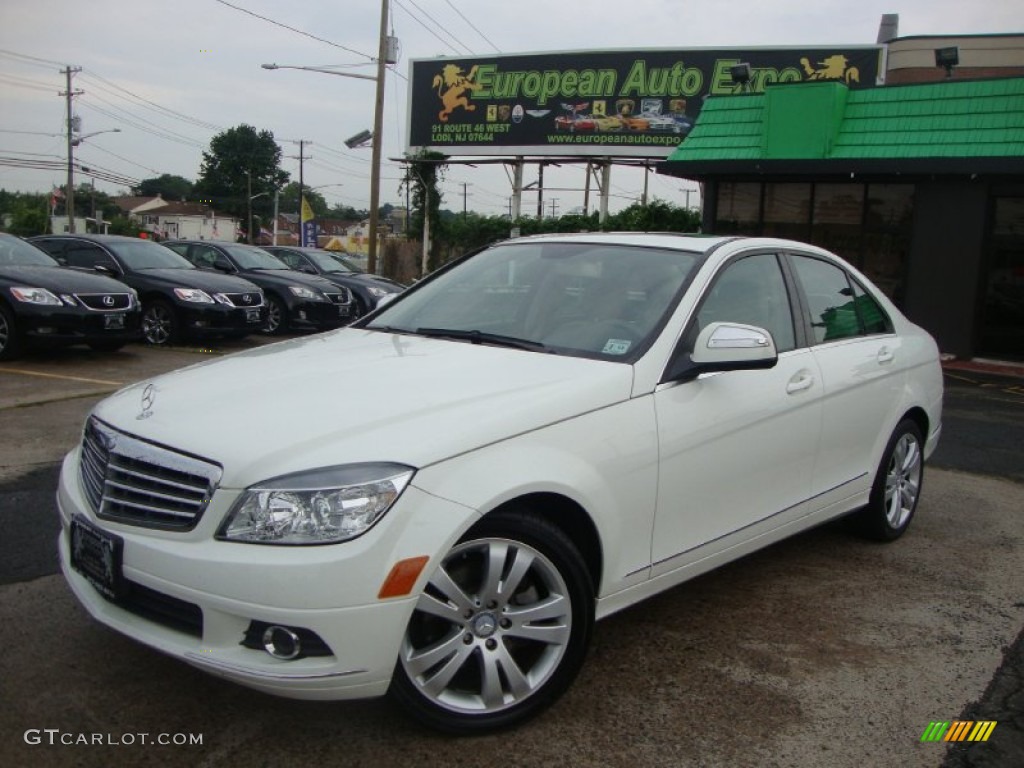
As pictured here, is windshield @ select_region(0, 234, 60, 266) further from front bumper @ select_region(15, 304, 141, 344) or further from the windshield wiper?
the windshield wiper

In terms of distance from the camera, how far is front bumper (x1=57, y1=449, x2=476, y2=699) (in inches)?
99.2

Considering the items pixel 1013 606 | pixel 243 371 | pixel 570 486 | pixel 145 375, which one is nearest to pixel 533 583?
pixel 570 486

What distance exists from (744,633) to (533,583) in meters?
1.29

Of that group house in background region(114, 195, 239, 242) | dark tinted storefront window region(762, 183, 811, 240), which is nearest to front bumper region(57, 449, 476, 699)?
dark tinted storefront window region(762, 183, 811, 240)

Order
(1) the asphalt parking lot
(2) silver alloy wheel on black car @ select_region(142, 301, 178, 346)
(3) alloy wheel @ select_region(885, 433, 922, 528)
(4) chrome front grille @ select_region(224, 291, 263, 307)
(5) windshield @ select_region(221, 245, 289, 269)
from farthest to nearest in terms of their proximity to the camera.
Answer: (5) windshield @ select_region(221, 245, 289, 269)
(4) chrome front grille @ select_region(224, 291, 263, 307)
(2) silver alloy wheel on black car @ select_region(142, 301, 178, 346)
(3) alloy wheel @ select_region(885, 433, 922, 528)
(1) the asphalt parking lot

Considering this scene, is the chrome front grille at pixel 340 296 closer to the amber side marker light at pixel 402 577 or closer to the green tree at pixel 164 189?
the amber side marker light at pixel 402 577

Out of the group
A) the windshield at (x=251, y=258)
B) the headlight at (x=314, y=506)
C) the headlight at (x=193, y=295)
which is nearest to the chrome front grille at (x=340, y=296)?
the windshield at (x=251, y=258)

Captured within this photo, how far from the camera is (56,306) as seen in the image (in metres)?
10.2

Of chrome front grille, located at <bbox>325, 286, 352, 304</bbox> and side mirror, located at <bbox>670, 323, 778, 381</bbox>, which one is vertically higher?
side mirror, located at <bbox>670, 323, 778, 381</bbox>

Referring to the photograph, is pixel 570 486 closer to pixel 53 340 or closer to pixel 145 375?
pixel 145 375

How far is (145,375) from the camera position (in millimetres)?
9812

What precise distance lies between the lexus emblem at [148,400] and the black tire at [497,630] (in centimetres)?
116

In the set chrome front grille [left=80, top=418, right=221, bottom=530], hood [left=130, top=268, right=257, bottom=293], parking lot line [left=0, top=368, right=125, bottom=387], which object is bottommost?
parking lot line [left=0, top=368, right=125, bottom=387]

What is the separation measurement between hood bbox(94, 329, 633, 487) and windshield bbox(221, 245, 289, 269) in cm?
1237
